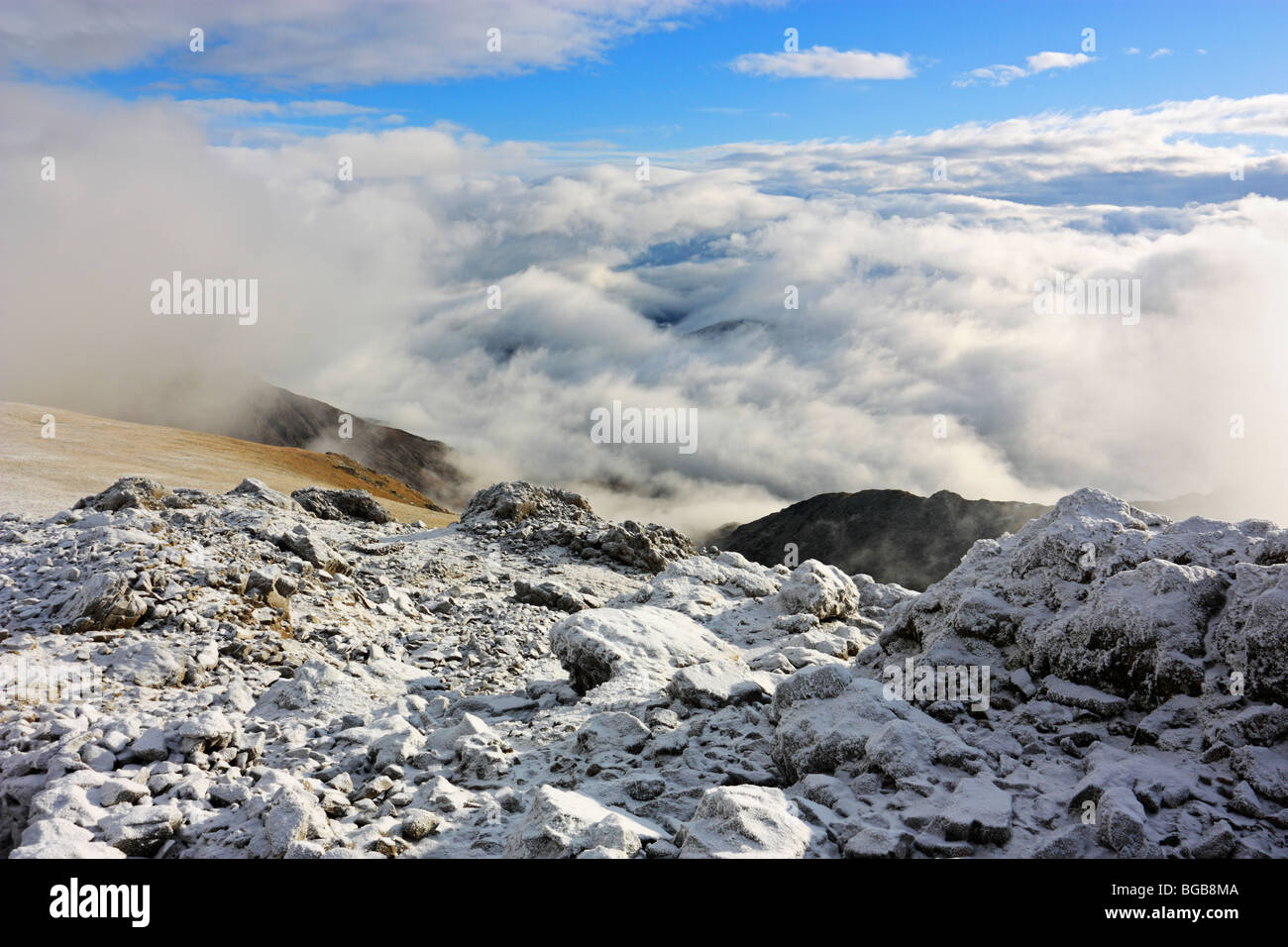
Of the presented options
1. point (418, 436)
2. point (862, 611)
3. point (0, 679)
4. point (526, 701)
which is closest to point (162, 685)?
point (0, 679)

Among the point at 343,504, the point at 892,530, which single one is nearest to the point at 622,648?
the point at 343,504

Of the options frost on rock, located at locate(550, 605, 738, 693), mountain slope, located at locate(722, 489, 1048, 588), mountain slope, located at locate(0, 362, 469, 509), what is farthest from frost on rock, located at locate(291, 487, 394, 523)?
mountain slope, located at locate(0, 362, 469, 509)

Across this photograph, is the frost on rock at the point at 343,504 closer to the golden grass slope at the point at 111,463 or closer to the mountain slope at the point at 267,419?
the golden grass slope at the point at 111,463

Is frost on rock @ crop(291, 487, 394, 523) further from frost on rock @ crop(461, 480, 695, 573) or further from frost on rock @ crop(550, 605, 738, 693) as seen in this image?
frost on rock @ crop(550, 605, 738, 693)

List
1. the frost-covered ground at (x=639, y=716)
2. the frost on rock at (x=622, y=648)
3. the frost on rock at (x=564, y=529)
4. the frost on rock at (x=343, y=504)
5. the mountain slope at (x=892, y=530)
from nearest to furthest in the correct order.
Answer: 1. the frost-covered ground at (x=639, y=716)
2. the frost on rock at (x=622, y=648)
3. the frost on rock at (x=564, y=529)
4. the frost on rock at (x=343, y=504)
5. the mountain slope at (x=892, y=530)

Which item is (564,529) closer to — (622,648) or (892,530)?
(622,648)

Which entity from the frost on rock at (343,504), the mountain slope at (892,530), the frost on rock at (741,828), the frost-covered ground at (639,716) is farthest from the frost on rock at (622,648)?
the mountain slope at (892,530)

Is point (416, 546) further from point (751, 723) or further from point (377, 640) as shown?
point (751, 723)
